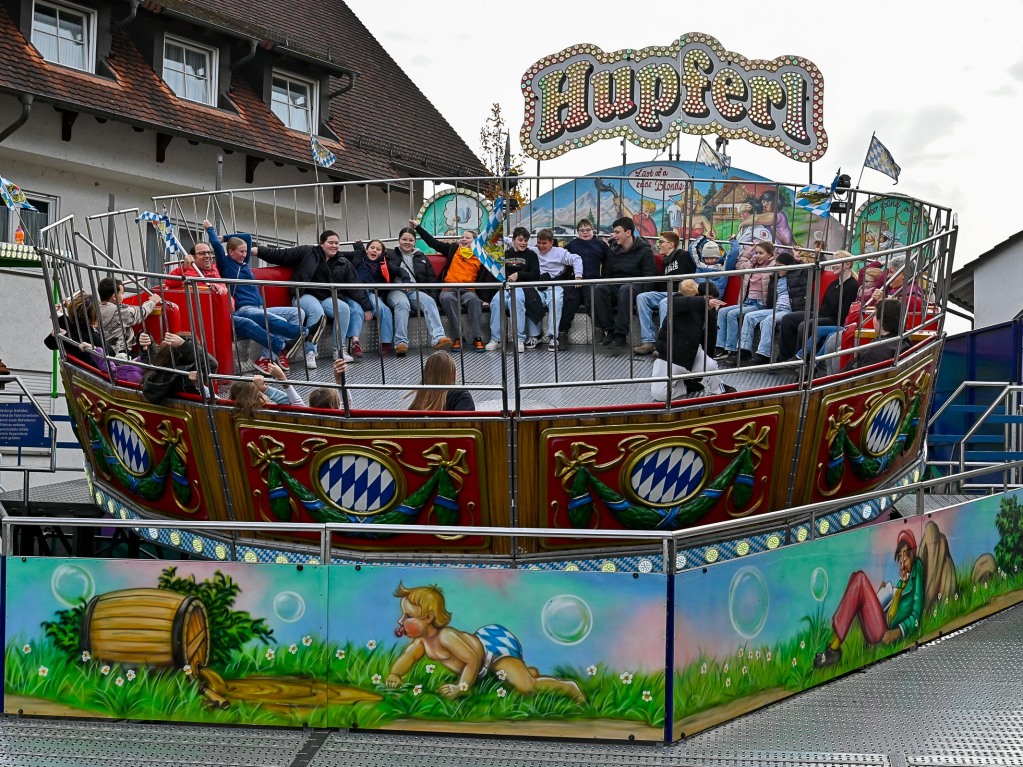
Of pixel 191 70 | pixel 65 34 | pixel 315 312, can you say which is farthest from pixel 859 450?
pixel 191 70

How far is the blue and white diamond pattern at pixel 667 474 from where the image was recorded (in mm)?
8547

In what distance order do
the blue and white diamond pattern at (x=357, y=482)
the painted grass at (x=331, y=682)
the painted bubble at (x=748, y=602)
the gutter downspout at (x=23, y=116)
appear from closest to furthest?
the painted grass at (x=331, y=682)
the painted bubble at (x=748, y=602)
the blue and white diamond pattern at (x=357, y=482)
the gutter downspout at (x=23, y=116)

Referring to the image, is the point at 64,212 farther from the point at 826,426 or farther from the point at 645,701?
the point at 645,701

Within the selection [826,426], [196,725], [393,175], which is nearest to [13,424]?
[196,725]

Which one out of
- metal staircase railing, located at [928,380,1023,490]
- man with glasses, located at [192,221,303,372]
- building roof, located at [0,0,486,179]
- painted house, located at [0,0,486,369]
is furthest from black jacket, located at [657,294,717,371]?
building roof, located at [0,0,486,179]

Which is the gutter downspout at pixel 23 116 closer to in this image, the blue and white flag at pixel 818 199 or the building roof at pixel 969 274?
the blue and white flag at pixel 818 199

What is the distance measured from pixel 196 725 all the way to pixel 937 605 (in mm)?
5130

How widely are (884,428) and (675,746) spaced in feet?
13.0

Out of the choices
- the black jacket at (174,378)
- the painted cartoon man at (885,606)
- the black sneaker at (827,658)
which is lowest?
the black sneaker at (827,658)

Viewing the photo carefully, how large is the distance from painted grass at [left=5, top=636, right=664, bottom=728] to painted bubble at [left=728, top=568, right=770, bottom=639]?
2.07ft

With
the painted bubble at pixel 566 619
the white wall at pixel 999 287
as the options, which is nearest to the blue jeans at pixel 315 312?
the painted bubble at pixel 566 619

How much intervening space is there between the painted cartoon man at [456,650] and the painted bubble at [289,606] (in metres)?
0.57

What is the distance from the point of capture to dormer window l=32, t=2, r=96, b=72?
1886cm

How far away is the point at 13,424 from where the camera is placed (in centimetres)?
1419
